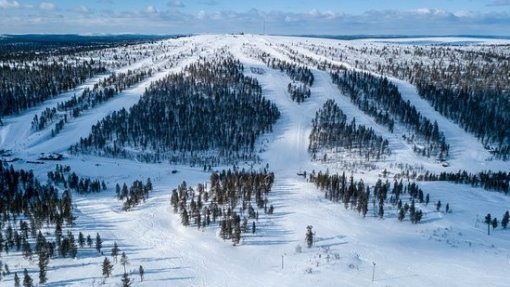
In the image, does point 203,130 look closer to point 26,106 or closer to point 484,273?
point 26,106

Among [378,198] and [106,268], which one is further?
[378,198]

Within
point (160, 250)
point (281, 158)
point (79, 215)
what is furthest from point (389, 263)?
point (281, 158)

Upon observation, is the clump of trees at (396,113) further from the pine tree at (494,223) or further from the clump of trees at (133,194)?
the clump of trees at (133,194)

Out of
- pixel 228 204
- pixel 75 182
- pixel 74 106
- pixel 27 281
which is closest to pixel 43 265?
pixel 27 281

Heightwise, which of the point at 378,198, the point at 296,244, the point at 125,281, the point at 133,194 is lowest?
the point at 296,244

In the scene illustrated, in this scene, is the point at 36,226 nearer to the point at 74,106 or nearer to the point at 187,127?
the point at 187,127

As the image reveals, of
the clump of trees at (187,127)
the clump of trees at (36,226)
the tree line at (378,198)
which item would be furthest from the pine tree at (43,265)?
the clump of trees at (187,127)
